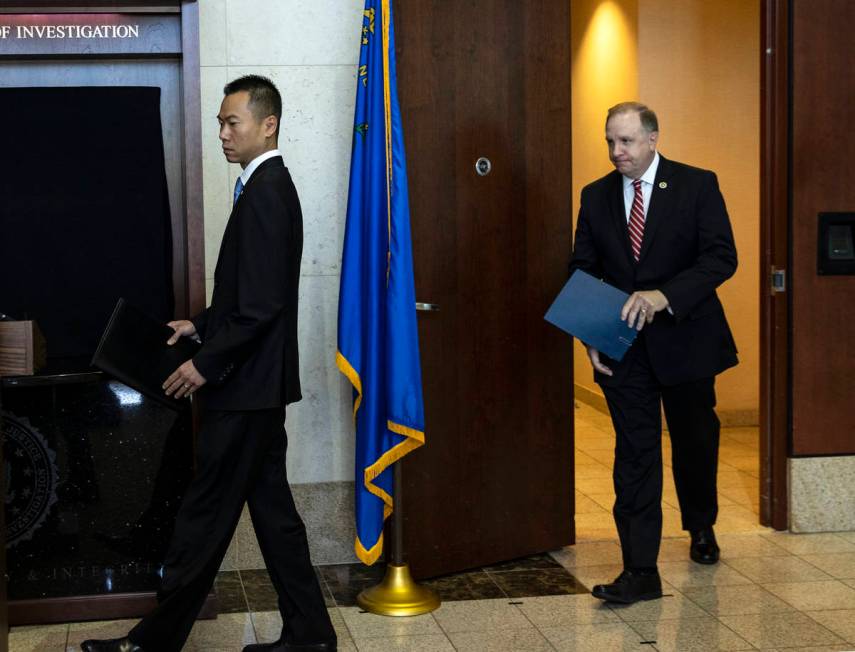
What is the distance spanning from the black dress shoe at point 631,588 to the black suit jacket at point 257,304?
4.41ft

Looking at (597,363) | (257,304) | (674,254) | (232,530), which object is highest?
(674,254)

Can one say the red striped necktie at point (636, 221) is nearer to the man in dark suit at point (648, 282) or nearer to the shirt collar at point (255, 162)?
the man in dark suit at point (648, 282)

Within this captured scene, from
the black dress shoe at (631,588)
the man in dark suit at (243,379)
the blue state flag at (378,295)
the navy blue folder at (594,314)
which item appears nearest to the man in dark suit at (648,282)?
the black dress shoe at (631,588)

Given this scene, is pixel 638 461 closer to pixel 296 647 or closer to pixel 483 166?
pixel 483 166

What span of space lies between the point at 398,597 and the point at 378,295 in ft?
3.34

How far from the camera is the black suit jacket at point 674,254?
418 centimetres

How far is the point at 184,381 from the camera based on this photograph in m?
3.33

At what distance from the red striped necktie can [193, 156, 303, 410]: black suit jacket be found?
1331 millimetres

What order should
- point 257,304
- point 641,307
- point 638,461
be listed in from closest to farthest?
point 257,304, point 641,307, point 638,461

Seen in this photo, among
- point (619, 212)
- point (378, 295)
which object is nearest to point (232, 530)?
point (378, 295)

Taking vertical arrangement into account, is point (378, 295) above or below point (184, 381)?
above

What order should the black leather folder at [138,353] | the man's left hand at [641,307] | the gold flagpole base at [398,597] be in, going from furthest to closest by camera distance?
the gold flagpole base at [398,597] → the man's left hand at [641,307] → the black leather folder at [138,353]

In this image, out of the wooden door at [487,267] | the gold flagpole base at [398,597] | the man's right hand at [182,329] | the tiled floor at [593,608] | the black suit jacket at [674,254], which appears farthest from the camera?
the wooden door at [487,267]

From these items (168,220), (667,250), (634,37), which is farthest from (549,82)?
(634,37)
